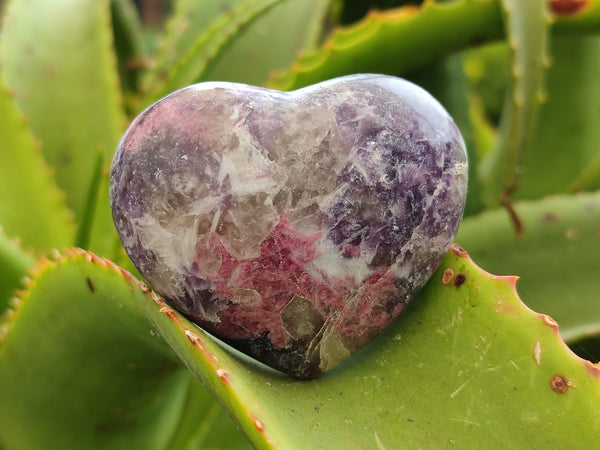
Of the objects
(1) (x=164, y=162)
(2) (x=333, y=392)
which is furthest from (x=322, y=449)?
(1) (x=164, y=162)

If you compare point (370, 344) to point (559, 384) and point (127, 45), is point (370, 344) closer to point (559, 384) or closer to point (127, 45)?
point (559, 384)

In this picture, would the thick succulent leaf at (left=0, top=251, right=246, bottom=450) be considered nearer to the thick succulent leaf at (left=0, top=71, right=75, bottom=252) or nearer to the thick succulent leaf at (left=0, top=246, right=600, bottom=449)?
the thick succulent leaf at (left=0, top=246, right=600, bottom=449)

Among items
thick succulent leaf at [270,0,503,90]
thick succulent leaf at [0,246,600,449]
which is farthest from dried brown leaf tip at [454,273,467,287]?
thick succulent leaf at [270,0,503,90]

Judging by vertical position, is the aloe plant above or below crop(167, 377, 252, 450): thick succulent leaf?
above

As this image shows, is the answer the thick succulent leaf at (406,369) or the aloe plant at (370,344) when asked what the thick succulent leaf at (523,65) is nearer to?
the aloe plant at (370,344)

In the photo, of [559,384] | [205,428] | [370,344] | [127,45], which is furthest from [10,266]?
[127,45]

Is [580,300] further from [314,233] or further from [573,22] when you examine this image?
[314,233]

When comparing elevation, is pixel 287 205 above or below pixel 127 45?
above

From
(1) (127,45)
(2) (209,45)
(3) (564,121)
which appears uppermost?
(2) (209,45)
